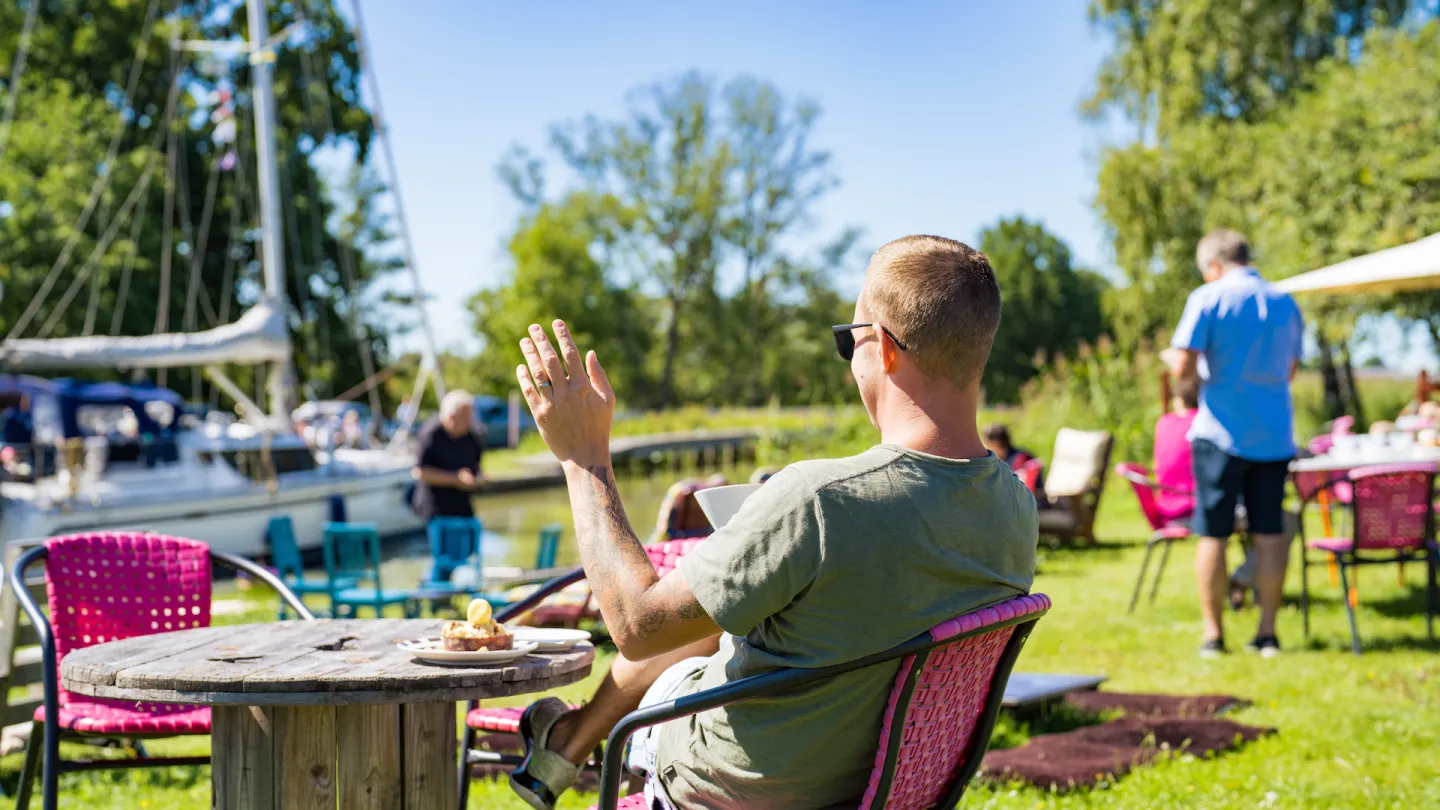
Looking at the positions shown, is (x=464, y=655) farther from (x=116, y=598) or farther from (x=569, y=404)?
(x=116, y=598)

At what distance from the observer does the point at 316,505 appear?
1855 centimetres

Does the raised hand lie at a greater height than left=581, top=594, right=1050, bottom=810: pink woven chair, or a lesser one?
greater

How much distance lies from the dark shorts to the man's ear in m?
4.34

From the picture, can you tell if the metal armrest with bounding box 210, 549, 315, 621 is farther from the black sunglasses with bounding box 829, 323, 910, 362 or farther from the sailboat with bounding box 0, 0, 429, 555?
the sailboat with bounding box 0, 0, 429, 555

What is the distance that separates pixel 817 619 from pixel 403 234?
20.5 meters

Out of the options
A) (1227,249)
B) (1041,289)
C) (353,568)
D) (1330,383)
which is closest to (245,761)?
(1227,249)

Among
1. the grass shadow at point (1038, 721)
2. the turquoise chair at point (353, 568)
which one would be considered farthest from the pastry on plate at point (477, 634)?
the turquoise chair at point (353, 568)

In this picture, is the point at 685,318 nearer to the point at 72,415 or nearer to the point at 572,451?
the point at 72,415

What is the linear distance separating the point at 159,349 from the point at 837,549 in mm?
17869

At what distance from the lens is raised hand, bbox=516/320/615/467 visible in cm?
237

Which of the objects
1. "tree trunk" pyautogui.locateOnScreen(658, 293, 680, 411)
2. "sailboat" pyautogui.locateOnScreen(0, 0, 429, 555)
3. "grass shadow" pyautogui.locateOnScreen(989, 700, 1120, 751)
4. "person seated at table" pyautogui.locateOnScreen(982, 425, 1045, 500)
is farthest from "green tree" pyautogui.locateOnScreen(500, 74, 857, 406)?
"grass shadow" pyautogui.locateOnScreen(989, 700, 1120, 751)

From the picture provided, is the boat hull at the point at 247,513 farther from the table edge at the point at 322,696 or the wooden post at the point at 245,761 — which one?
the table edge at the point at 322,696

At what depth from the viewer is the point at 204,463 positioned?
17484 millimetres

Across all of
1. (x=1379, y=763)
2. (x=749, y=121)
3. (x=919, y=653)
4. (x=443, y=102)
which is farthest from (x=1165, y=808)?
(x=749, y=121)
